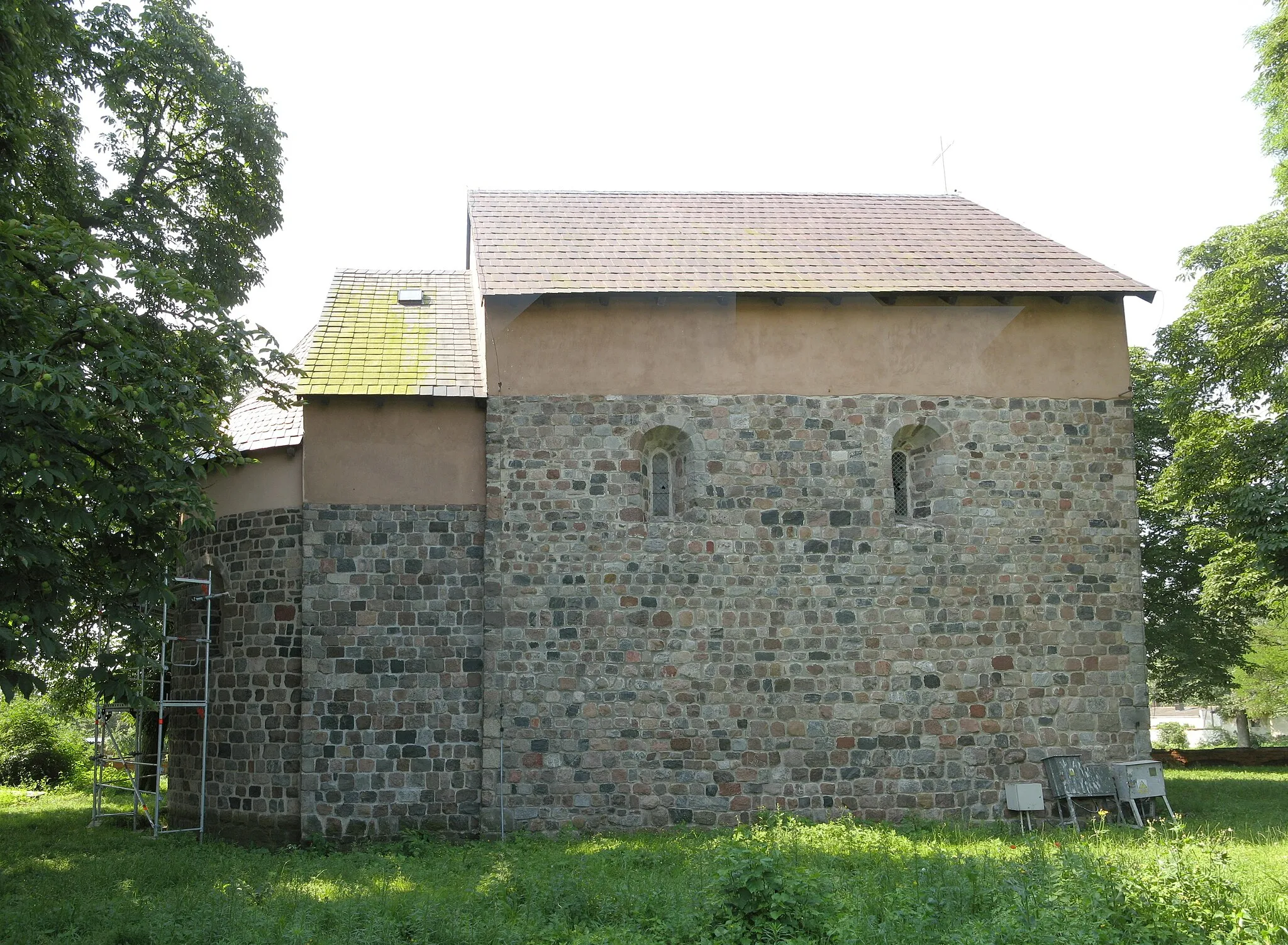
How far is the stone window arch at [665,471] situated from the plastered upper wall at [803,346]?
65 cm

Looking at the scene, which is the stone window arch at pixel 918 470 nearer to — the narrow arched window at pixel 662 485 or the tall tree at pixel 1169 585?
the narrow arched window at pixel 662 485

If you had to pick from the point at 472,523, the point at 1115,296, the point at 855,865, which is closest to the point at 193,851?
the point at 472,523

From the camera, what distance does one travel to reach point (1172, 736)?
38188 millimetres

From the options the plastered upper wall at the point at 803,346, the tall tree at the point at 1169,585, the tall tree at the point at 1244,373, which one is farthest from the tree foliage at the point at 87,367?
the tall tree at the point at 1169,585

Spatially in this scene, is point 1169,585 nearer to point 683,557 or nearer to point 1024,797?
point 1024,797

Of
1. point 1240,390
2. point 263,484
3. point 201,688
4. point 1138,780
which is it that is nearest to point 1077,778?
point 1138,780

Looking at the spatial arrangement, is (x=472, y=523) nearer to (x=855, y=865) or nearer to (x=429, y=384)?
(x=429, y=384)

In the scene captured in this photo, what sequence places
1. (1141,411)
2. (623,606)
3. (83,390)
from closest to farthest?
(83,390) → (623,606) → (1141,411)

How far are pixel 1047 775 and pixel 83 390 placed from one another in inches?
484

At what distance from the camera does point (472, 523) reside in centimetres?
1406

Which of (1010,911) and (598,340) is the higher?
(598,340)

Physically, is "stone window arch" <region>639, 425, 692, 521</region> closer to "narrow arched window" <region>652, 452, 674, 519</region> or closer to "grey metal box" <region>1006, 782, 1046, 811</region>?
"narrow arched window" <region>652, 452, 674, 519</region>

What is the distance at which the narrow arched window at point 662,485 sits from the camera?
47.8ft

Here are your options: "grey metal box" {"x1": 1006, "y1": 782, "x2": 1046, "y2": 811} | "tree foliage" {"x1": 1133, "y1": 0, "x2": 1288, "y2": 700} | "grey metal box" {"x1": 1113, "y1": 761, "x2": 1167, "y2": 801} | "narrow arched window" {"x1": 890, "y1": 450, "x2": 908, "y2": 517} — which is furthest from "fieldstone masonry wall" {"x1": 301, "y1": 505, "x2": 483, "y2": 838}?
"tree foliage" {"x1": 1133, "y1": 0, "x2": 1288, "y2": 700}
